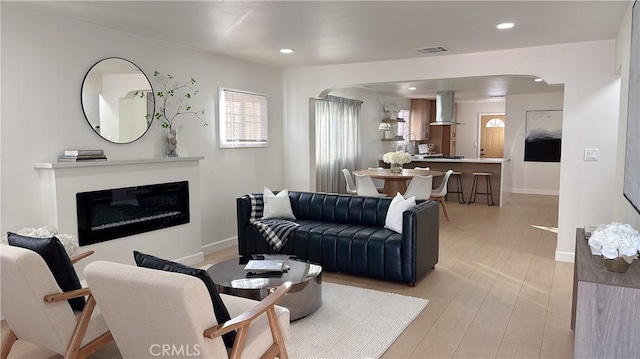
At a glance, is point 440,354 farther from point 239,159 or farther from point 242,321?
point 239,159

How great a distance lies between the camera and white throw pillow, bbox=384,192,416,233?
14.1ft

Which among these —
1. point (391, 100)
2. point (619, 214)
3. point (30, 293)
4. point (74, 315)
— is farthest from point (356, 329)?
point (391, 100)

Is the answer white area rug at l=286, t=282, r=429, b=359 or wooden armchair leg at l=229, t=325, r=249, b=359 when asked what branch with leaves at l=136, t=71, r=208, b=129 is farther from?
wooden armchair leg at l=229, t=325, r=249, b=359

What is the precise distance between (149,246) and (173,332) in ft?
8.99

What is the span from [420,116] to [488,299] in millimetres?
8060

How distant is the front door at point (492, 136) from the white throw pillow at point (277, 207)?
885 cm

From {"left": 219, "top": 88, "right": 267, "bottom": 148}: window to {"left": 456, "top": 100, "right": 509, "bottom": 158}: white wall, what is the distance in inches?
314

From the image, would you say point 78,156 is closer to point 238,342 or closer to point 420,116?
point 238,342

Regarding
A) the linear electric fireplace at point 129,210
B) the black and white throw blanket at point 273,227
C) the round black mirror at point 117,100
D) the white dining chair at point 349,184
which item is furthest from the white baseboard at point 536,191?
the round black mirror at point 117,100

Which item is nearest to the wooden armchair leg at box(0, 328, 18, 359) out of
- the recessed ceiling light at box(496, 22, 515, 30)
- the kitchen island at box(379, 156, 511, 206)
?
the recessed ceiling light at box(496, 22, 515, 30)

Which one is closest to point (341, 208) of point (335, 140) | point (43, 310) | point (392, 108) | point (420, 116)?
point (43, 310)

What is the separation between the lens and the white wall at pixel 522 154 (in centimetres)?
1047

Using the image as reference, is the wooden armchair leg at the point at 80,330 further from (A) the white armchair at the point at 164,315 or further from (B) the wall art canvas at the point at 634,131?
(B) the wall art canvas at the point at 634,131

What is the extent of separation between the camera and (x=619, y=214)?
12.0ft
